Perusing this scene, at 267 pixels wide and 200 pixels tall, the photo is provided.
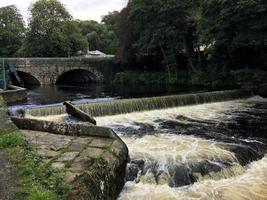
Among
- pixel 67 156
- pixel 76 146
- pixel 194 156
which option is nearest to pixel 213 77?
pixel 194 156

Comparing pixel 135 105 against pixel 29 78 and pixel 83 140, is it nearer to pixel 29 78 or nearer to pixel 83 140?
pixel 83 140

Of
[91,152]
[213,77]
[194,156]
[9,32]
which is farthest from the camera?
[9,32]

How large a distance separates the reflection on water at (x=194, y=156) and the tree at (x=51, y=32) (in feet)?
103

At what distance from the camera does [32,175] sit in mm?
5758

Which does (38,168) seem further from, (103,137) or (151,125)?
(151,125)

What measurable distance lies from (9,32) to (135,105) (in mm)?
42879

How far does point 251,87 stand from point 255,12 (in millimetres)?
4454

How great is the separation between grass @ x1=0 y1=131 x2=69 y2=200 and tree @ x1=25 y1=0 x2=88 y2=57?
40181 mm

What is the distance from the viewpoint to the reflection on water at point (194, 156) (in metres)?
8.66

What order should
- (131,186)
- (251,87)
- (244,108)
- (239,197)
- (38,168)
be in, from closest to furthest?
(38,168)
(239,197)
(131,186)
(244,108)
(251,87)

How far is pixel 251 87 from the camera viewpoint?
Answer: 2131 centimetres

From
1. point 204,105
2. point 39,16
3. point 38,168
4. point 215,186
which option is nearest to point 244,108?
point 204,105

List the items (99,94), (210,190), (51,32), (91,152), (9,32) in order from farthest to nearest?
1. (9,32)
2. (51,32)
3. (99,94)
4. (210,190)
5. (91,152)

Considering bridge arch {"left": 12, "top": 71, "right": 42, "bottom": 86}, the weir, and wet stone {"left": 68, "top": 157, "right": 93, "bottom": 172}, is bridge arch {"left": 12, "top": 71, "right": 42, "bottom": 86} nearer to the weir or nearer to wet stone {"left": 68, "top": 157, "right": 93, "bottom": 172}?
the weir
